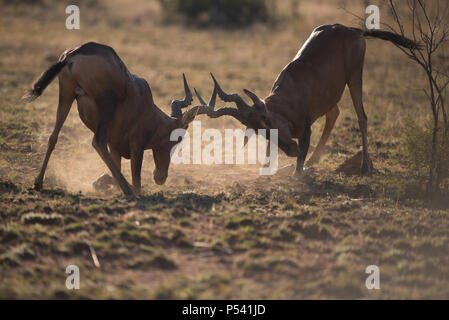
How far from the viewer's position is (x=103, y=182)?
9039mm

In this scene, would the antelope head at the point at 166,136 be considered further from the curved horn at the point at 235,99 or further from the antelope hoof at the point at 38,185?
the antelope hoof at the point at 38,185

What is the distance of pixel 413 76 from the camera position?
1803cm

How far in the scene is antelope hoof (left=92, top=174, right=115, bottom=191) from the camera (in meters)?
9.02

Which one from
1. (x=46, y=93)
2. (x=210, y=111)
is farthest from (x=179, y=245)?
(x=46, y=93)

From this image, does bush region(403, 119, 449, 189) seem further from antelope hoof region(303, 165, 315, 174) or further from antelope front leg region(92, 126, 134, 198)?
antelope front leg region(92, 126, 134, 198)

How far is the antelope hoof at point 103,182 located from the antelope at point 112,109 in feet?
0.11

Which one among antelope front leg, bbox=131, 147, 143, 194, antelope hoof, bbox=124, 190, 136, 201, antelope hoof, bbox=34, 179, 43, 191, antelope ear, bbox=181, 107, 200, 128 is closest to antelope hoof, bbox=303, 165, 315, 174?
antelope ear, bbox=181, 107, 200, 128

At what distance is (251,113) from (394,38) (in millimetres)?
2564

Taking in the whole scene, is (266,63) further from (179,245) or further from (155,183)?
(179,245)

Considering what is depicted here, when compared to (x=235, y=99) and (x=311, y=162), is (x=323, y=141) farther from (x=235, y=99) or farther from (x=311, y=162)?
(x=235, y=99)

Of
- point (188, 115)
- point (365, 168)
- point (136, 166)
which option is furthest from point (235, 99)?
point (365, 168)

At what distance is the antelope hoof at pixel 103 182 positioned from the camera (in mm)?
9016

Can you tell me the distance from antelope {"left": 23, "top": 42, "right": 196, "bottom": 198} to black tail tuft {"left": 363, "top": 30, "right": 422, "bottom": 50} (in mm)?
3174
